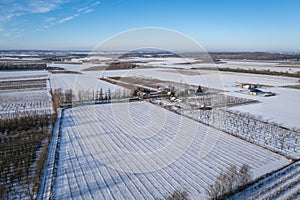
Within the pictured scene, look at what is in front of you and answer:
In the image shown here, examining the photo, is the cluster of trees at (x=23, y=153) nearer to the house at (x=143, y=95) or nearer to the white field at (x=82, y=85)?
the house at (x=143, y=95)

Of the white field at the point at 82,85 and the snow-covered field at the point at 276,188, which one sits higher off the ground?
the white field at the point at 82,85

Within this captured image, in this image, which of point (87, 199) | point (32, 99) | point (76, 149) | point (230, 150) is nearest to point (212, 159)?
point (230, 150)

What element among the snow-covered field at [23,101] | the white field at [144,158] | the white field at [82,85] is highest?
the white field at [82,85]

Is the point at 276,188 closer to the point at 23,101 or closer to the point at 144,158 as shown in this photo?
the point at 144,158

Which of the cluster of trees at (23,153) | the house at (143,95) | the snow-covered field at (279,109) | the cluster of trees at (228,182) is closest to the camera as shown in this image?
the cluster of trees at (228,182)

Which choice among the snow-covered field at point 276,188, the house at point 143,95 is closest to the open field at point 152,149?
the snow-covered field at point 276,188

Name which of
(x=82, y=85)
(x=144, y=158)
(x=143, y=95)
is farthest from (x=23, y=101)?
(x=144, y=158)
